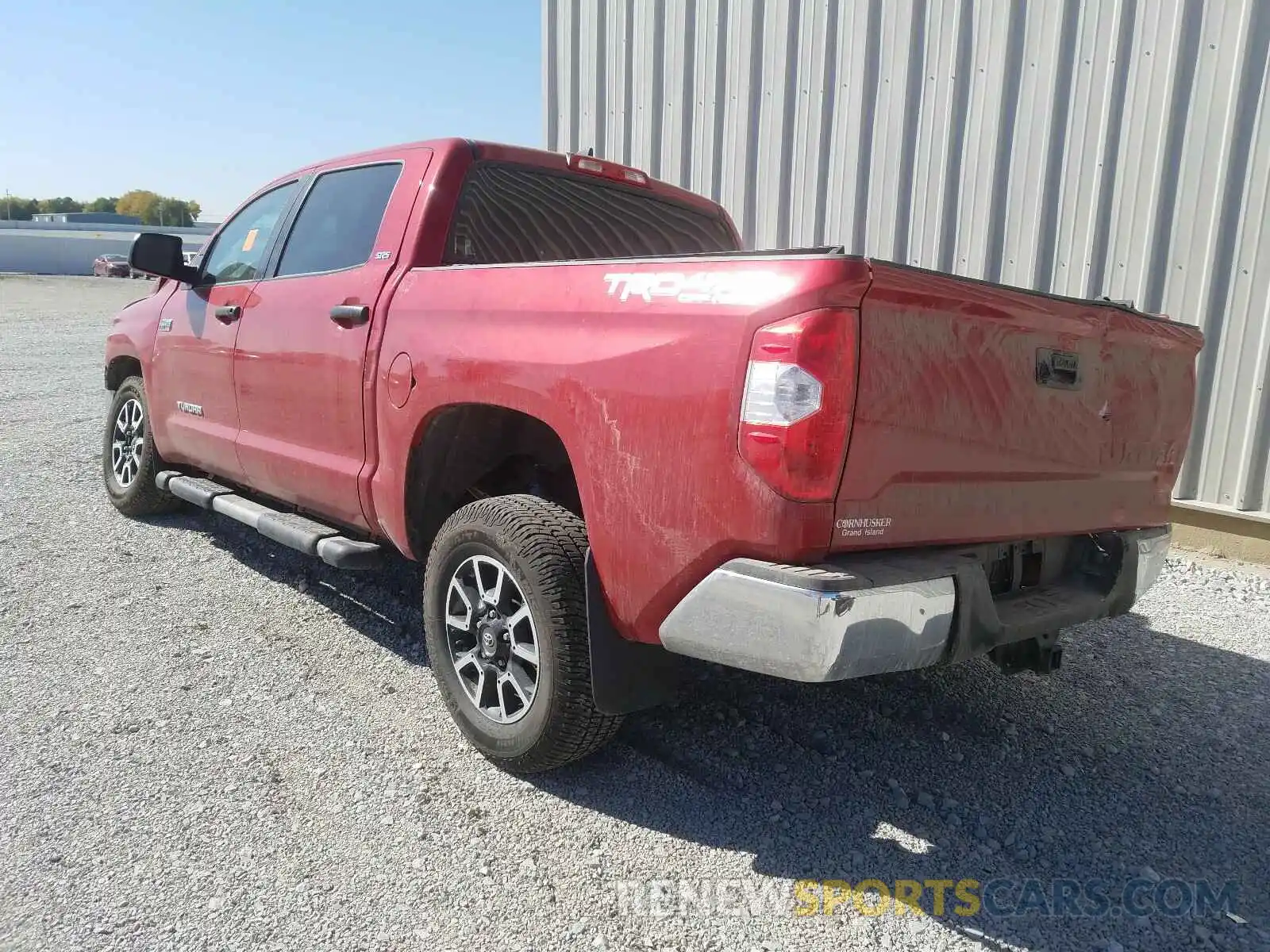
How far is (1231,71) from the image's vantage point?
5.09m

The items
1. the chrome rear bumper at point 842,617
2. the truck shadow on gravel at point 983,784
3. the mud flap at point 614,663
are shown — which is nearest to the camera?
the chrome rear bumper at point 842,617

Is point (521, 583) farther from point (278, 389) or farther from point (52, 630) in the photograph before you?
point (52, 630)

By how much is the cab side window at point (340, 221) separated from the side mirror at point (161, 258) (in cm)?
84

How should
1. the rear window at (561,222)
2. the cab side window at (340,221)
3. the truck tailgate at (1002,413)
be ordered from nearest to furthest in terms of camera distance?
1. the truck tailgate at (1002,413)
2. the rear window at (561,222)
3. the cab side window at (340,221)

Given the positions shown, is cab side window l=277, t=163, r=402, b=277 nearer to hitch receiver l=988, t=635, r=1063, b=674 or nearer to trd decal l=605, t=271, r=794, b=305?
trd decal l=605, t=271, r=794, b=305

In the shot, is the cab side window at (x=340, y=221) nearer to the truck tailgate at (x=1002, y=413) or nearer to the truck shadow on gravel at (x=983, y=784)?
the truck shadow on gravel at (x=983, y=784)

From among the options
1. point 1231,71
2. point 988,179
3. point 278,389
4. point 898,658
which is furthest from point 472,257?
point 1231,71

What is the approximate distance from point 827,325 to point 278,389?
274 cm

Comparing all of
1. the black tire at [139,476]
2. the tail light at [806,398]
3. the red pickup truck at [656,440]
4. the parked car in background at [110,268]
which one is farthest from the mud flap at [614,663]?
the parked car in background at [110,268]

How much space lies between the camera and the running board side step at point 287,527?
11.7 ft

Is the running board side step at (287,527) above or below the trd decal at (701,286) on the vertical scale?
below

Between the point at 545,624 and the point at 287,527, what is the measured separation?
1683mm

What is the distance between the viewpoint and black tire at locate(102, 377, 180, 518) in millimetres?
5520

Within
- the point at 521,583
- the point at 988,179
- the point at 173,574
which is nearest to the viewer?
the point at 521,583
